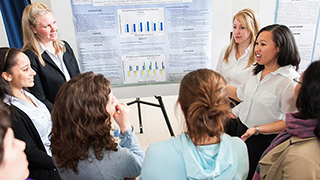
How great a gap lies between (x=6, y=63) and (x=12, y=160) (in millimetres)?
1041

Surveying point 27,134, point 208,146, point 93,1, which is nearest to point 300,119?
point 208,146

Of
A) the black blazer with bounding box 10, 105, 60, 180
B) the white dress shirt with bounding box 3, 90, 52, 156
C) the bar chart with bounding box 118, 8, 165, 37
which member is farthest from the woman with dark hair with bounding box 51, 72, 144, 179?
the bar chart with bounding box 118, 8, 165, 37

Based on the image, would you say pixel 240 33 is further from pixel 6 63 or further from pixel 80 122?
pixel 6 63

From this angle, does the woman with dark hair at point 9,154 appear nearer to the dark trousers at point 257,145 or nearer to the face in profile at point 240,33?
the dark trousers at point 257,145

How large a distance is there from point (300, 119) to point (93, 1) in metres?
1.97

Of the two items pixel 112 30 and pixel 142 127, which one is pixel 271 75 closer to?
pixel 112 30

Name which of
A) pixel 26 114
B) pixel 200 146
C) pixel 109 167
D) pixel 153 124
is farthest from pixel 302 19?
pixel 26 114

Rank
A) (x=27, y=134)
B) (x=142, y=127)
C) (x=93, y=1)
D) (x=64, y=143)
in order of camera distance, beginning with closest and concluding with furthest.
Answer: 1. (x=64, y=143)
2. (x=27, y=134)
3. (x=93, y=1)
4. (x=142, y=127)

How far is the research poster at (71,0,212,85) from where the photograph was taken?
7.05 ft

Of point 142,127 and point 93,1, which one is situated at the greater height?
point 93,1

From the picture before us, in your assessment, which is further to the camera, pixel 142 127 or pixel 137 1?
pixel 142 127

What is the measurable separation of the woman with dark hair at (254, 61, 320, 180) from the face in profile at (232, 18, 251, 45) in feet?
3.82

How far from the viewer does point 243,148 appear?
89 cm

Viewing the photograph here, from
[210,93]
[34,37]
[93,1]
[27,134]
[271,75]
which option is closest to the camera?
[210,93]
